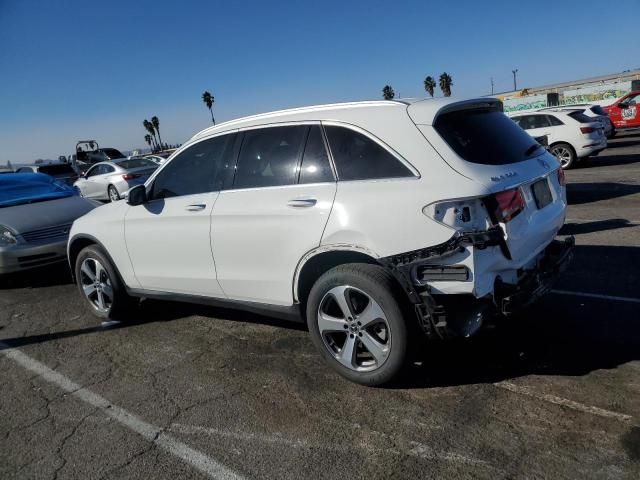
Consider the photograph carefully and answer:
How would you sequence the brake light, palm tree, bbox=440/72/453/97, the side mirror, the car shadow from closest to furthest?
the brake light, the side mirror, the car shadow, palm tree, bbox=440/72/453/97

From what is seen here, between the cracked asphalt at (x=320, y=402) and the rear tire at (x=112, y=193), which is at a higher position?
the rear tire at (x=112, y=193)

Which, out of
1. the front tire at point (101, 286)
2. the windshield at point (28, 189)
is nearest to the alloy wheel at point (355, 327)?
the front tire at point (101, 286)

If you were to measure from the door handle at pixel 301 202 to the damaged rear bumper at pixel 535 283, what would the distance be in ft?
4.15

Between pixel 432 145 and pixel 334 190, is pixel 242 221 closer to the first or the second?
pixel 334 190

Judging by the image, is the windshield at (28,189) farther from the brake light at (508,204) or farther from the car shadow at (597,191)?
the car shadow at (597,191)

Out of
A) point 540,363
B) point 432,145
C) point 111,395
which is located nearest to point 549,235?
point 540,363

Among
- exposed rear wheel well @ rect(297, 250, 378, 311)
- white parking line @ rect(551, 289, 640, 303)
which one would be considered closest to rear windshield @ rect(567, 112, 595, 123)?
white parking line @ rect(551, 289, 640, 303)

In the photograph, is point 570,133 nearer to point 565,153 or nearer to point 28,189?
point 565,153

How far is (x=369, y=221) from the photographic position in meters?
3.11

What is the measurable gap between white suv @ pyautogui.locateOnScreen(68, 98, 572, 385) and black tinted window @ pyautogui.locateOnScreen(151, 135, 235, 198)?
0.01 meters

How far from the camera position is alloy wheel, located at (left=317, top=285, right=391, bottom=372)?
10.6 ft

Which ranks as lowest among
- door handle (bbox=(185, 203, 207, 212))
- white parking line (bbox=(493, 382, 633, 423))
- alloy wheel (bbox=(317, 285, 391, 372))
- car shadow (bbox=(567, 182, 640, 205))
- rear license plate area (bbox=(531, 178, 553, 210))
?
car shadow (bbox=(567, 182, 640, 205))

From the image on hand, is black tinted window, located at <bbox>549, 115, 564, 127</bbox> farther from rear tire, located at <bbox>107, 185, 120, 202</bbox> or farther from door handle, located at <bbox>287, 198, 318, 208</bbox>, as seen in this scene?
rear tire, located at <bbox>107, 185, 120, 202</bbox>

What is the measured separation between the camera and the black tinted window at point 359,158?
3.20 metres
